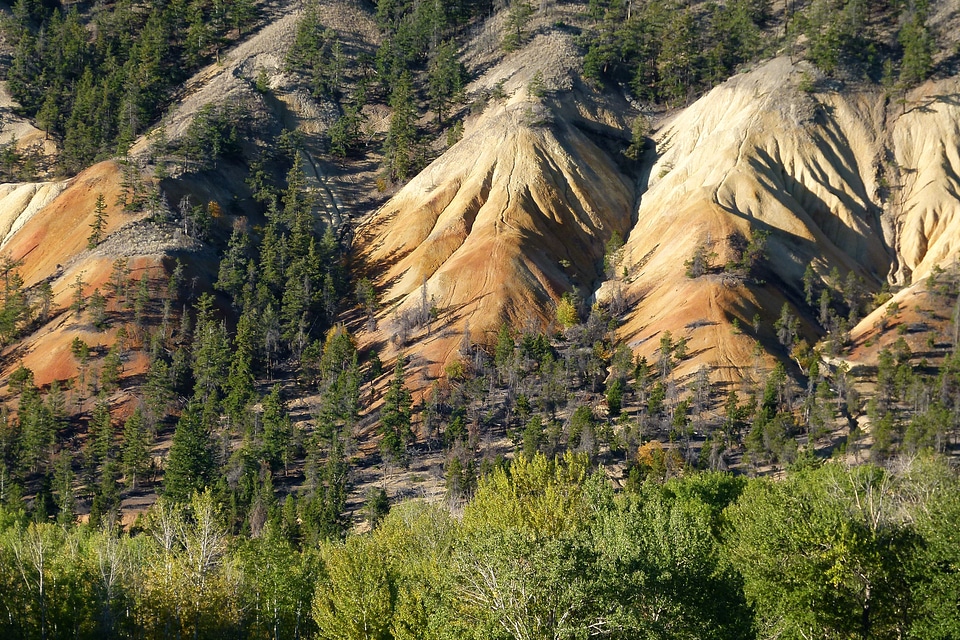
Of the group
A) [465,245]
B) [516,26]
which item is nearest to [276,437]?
[465,245]

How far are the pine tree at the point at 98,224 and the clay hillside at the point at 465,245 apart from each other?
30cm

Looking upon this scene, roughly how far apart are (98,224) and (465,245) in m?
43.4

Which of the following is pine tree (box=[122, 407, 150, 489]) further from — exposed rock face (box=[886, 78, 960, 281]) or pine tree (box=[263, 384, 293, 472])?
exposed rock face (box=[886, 78, 960, 281])

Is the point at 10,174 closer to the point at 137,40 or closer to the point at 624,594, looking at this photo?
the point at 137,40

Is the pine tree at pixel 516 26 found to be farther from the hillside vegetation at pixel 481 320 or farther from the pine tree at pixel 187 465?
the pine tree at pixel 187 465

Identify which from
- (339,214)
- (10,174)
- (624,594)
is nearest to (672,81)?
(339,214)

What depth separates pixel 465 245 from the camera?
112750 millimetres

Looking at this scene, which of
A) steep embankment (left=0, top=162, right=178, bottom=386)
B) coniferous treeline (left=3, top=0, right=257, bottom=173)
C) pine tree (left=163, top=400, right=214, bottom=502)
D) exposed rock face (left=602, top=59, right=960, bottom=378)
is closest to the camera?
pine tree (left=163, top=400, right=214, bottom=502)

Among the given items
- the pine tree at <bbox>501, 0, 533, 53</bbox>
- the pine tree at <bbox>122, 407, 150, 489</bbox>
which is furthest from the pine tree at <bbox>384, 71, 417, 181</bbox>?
the pine tree at <bbox>122, 407, 150, 489</bbox>

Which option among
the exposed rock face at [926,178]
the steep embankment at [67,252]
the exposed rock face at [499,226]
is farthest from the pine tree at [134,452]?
the exposed rock face at [926,178]

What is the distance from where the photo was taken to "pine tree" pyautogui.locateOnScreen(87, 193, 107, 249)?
371 feet

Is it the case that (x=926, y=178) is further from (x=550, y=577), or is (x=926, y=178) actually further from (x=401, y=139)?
(x=550, y=577)

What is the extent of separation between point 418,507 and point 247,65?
A: 11870 cm

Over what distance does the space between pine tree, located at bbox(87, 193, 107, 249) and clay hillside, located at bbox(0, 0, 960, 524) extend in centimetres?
30
